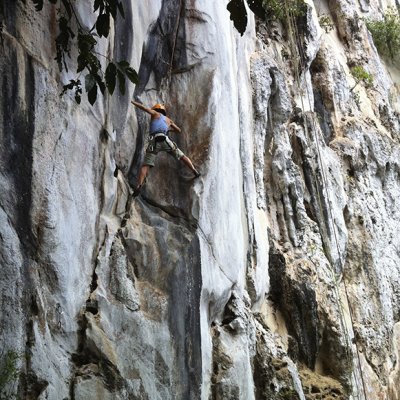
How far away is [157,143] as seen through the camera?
8.70 meters

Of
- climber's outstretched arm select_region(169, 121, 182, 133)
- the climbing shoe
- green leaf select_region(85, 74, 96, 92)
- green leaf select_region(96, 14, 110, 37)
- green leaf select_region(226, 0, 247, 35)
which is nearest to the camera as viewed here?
green leaf select_region(226, 0, 247, 35)

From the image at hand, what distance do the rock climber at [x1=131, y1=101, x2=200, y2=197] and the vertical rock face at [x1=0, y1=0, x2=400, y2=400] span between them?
25 cm

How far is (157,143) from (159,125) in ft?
0.83

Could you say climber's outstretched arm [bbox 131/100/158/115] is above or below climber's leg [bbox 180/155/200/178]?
above

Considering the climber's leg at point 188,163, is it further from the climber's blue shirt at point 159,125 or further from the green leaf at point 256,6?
the green leaf at point 256,6

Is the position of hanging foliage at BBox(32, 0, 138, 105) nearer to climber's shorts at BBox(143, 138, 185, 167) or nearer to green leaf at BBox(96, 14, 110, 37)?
green leaf at BBox(96, 14, 110, 37)

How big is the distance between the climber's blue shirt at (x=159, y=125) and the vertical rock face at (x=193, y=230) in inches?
15.0

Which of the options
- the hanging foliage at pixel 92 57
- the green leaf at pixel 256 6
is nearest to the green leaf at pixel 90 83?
the hanging foliage at pixel 92 57

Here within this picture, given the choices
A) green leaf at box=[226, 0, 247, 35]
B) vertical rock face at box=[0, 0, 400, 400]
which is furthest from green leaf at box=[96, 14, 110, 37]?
vertical rock face at box=[0, 0, 400, 400]

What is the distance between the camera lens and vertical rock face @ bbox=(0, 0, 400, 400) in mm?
6566

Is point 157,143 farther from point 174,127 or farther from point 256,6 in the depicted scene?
point 256,6

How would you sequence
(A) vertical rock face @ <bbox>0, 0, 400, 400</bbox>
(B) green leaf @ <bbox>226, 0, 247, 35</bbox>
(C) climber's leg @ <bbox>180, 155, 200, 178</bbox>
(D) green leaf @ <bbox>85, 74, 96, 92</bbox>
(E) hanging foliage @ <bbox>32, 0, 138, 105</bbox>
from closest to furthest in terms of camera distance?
(B) green leaf @ <bbox>226, 0, 247, 35</bbox> < (E) hanging foliage @ <bbox>32, 0, 138, 105</bbox> < (D) green leaf @ <bbox>85, 74, 96, 92</bbox> < (A) vertical rock face @ <bbox>0, 0, 400, 400</bbox> < (C) climber's leg @ <bbox>180, 155, 200, 178</bbox>

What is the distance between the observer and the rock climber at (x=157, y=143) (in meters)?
8.66

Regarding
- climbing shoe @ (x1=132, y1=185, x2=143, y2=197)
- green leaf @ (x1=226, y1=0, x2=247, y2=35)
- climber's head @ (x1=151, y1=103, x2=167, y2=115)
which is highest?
climber's head @ (x1=151, y1=103, x2=167, y2=115)
